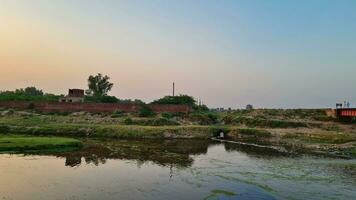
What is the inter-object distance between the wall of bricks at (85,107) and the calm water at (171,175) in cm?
4067

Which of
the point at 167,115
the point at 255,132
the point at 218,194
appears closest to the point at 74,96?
the point at 167,115

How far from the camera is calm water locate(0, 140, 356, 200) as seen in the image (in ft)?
74.9

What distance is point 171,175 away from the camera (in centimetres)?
2877

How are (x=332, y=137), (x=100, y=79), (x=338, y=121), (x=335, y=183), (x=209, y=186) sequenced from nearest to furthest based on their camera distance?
(x=209, y=186) < (x=335, y=183) < (x=332, y=137) < (x=338, y=121) < (x=100, y=79)

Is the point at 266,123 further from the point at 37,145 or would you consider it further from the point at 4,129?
the point at 4,129

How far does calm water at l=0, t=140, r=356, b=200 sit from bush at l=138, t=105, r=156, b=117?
36.5 m

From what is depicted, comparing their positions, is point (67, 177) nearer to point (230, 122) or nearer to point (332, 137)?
point (332, 137)

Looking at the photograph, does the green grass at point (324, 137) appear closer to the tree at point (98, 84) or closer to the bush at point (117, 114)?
the bush at point (117, 114)

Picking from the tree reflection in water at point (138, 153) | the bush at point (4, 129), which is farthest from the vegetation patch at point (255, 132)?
the bush at point (4, 129)

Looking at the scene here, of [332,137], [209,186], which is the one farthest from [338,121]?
[209,186]

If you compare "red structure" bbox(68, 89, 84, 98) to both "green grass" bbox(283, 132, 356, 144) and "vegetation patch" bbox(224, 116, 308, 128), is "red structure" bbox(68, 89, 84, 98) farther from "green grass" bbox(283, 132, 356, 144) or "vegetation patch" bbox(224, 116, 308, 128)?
"green grass" bbox(283, 132, 356, 144)

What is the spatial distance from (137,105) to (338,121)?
136 ft

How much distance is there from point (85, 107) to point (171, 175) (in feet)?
188

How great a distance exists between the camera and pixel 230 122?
3076 inches
